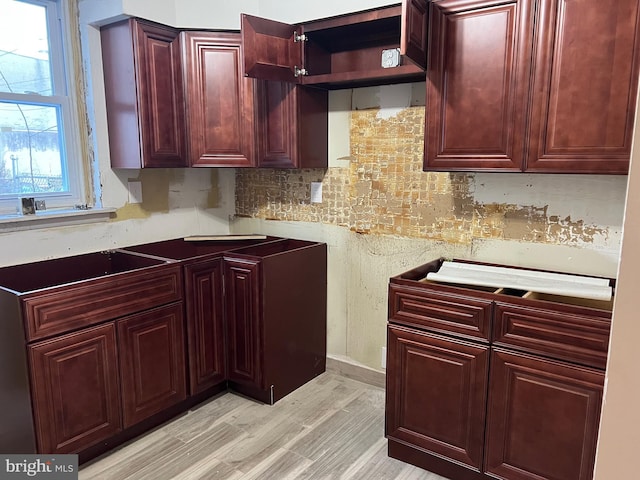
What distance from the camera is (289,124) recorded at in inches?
110

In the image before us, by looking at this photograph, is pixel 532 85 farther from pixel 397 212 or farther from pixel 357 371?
pixel 357 371

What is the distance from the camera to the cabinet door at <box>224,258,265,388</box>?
2.70 m

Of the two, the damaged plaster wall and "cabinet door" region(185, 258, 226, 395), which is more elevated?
the damaged plaster wall

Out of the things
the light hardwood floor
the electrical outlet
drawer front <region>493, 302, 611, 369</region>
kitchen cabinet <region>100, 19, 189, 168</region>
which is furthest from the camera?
the electrical outlet

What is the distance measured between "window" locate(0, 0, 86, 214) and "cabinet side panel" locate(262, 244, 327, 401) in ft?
4.13

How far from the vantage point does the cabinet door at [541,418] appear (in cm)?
178

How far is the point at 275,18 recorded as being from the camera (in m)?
2.81

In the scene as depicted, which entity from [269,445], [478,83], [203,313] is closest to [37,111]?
[203,313]

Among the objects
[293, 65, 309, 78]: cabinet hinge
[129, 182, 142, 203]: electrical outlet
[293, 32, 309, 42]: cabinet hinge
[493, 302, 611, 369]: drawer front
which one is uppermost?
[293, 32, 309, 42]: cabinet hinge

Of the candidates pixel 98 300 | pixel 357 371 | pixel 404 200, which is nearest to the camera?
pixel 98 300

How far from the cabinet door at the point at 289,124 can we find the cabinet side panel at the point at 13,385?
1516mm

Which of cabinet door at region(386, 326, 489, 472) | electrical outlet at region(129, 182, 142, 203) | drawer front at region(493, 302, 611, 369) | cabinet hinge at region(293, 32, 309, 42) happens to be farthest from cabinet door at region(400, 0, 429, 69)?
electrical outlet at region(129, 182, 142, 203)

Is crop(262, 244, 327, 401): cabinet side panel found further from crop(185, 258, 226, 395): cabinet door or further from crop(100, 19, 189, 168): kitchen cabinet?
crop(100, 19, 189, 168): kitchen cabinet

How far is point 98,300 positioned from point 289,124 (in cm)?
141
